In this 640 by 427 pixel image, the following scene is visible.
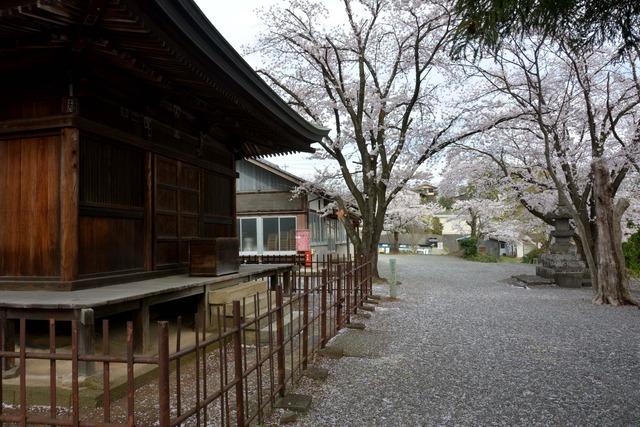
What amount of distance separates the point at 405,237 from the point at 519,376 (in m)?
45.3

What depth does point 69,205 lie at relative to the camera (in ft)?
16.1

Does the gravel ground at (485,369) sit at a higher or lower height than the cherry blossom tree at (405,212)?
lower

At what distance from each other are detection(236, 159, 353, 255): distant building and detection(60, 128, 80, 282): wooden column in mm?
14579

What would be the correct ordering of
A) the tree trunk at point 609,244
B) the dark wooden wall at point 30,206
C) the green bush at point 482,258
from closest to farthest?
the dark wooden wall at point 30,206 → the tree trunk at point 609,244 → the green bush at point 482,258

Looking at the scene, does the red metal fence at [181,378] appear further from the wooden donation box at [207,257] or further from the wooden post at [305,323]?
the wooden donation box at [207,257]

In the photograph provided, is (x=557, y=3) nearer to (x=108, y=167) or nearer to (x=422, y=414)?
(x=422, y=414)

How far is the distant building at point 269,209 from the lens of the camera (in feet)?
64.9

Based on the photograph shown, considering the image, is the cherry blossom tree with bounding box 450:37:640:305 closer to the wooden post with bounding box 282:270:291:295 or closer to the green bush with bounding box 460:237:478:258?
the wooden post with bounding box 282:270:291:295

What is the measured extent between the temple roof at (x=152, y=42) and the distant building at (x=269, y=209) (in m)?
12.9

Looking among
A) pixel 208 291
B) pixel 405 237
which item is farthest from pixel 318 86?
pixel 405 237

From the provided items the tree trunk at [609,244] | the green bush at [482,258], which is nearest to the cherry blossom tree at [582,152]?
the tree trunk at [609,244]

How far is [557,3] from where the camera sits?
3.14 m

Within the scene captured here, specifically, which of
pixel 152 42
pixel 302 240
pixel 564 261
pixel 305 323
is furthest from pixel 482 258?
pixel 152 42

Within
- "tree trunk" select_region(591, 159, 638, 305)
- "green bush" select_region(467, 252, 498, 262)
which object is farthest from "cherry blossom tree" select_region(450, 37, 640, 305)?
"green bush" select_region(467, 252, 498, 262)
